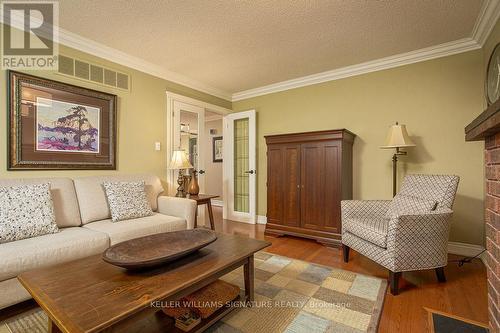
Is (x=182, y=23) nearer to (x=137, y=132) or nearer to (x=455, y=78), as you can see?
(x=137, y=132)

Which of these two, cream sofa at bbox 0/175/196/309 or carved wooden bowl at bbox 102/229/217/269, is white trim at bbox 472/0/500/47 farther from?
cream sofa at bbox 0/175/196/309

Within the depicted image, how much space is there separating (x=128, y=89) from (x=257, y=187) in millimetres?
2519

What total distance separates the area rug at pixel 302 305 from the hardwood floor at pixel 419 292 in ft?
0.36

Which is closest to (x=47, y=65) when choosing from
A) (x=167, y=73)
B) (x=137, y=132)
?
(x=137, y=132)

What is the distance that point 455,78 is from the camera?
110 inches

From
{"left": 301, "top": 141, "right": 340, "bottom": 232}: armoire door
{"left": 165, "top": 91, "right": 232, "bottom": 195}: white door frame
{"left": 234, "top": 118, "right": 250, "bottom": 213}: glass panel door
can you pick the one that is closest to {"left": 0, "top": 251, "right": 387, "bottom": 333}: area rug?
{"left": 301, "top": 141, "right": 340, "bottom": 232}: armoire door

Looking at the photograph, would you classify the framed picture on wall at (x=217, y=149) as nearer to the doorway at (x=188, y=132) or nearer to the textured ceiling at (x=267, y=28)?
the doorway at (x=188, y=132)

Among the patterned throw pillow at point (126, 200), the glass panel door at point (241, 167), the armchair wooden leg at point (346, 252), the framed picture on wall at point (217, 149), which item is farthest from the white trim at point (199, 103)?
the armchair wooden leg at point (346, 252)

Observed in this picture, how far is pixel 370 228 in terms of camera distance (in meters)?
2.19

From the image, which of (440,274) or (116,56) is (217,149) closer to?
(116,56)

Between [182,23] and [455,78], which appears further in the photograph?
[455,78]

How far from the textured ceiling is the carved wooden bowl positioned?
1.92m

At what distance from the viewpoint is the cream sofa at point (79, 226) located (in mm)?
1588

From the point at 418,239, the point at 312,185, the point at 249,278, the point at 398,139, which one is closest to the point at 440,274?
the point at 418,239
